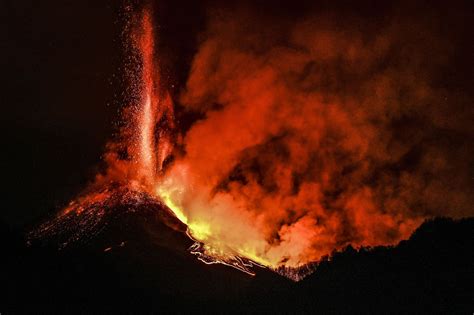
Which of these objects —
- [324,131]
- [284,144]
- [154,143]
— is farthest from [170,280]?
[324,131]

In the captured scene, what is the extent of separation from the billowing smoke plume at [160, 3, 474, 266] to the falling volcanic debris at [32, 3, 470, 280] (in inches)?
0.8

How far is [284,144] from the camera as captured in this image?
8.21m

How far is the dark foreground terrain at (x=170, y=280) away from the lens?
5.89m

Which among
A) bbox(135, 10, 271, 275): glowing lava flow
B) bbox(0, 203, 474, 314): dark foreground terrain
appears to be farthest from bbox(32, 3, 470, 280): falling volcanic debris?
bbox(0, 203, 474, 314): dark foreground terrain

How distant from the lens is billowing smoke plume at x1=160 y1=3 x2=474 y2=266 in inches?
307

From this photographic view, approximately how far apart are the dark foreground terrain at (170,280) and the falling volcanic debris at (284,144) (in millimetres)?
549

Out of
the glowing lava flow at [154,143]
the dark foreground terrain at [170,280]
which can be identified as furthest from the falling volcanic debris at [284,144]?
the dark foreground terrain at [170,280]

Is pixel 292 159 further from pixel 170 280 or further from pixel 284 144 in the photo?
pixel 170 280

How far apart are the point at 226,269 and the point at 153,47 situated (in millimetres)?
4150

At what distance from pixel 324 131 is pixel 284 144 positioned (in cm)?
81

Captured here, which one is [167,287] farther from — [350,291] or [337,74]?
[337,74]

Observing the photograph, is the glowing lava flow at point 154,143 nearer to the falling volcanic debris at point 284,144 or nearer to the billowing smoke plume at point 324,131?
the falling volcanic debris at point 284,144

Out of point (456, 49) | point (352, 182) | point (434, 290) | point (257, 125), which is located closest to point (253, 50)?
point (257, 125)

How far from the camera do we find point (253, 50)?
26.1 ft
